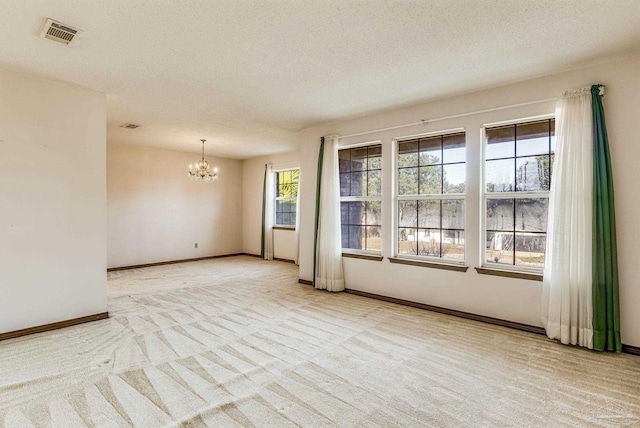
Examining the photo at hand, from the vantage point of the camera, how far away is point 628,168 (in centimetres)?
296

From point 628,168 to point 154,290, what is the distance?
6007mm

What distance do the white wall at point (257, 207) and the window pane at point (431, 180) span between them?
386 centimetres

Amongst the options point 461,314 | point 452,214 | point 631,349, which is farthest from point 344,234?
point 631,349

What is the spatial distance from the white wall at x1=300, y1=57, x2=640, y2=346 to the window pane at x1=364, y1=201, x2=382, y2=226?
0.61 ft

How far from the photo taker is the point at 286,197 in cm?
812

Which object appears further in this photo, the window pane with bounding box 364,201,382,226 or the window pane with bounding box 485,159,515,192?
the window pane with bounding box 364,201,382,226

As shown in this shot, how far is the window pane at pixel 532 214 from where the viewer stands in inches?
137

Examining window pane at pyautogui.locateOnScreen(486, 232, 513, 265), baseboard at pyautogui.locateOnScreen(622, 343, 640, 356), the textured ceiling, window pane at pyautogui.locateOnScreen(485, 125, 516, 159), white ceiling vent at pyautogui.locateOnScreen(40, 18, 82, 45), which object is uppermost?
the textured ceiling

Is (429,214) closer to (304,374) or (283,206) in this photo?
(304,374)

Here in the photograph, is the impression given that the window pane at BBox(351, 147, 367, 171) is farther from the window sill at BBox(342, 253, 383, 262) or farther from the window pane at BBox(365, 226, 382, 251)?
the window sill at BBox(342, 253, 383, 262)

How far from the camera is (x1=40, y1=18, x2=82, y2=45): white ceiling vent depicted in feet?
7.89

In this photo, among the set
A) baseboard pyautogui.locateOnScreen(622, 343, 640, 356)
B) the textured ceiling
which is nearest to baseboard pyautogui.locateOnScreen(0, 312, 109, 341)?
the textured ceiling

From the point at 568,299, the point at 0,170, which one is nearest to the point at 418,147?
the point at 568,299

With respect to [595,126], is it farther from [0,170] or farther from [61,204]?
[0,170]
